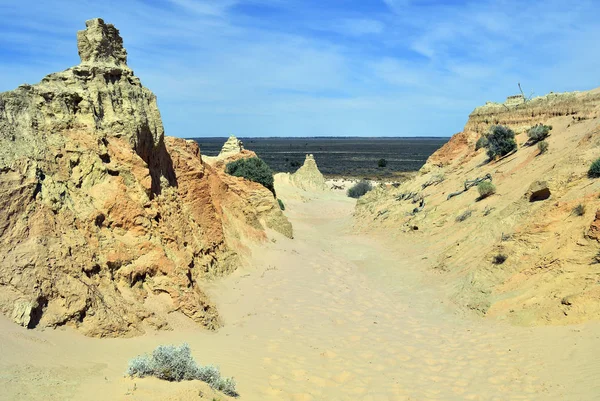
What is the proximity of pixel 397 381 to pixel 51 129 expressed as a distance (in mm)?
6846

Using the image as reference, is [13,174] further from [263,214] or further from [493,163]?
[493,163]

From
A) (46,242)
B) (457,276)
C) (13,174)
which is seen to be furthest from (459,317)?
(13,174)

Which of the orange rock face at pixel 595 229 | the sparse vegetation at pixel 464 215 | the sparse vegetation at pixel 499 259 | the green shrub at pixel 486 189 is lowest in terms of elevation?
the sparse vegetation at pixel 499 259

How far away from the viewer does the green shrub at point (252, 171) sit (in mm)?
22938

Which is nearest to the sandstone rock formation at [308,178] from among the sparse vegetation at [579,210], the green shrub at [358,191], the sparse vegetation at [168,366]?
the green shrub at [358,191]

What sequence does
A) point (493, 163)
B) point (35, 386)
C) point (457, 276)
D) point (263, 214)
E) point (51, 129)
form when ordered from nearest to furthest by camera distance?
point (35, 386)
point (51, 129)
point (457, 276)
point (263, 214)
point (493, 163)

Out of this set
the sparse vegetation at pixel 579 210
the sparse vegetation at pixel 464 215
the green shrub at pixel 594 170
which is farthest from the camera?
the sparse vegetation at pixel 464 215

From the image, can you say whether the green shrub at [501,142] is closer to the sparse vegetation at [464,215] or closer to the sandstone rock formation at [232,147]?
the sparse vegetation at [464,215]

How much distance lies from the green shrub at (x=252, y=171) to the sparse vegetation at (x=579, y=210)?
46.8 ft

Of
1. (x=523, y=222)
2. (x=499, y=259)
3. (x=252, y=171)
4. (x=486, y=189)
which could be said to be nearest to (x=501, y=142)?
(x=486, y=189)

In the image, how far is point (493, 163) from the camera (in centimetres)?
2178

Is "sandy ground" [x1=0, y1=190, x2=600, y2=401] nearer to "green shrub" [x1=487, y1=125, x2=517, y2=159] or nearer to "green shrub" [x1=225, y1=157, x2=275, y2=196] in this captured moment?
"green shrub" [x1=225, y1=157, x2=275, y2=196]

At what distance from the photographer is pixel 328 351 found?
26.1 ft

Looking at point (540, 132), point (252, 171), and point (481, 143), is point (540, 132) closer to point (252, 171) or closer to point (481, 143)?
point (481, 143)
